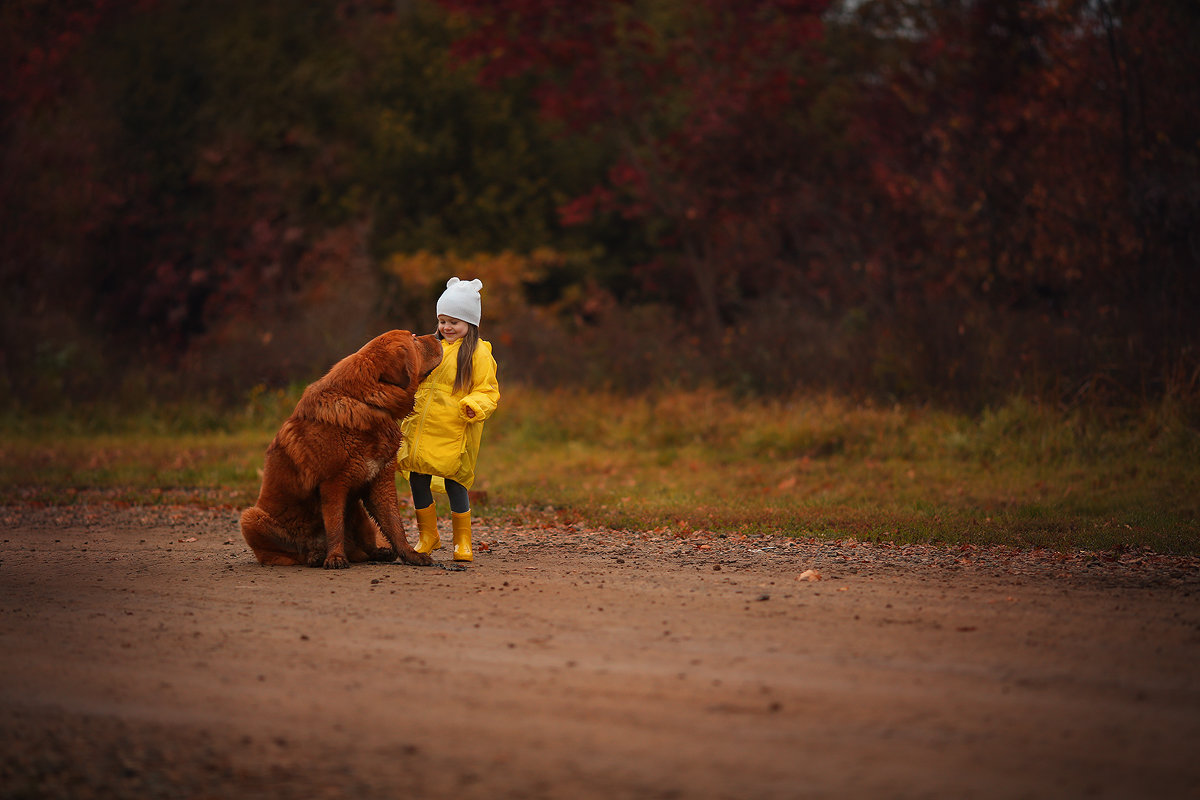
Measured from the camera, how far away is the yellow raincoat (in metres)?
7.34

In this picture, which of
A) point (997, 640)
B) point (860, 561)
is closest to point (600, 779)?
point (997, 640)

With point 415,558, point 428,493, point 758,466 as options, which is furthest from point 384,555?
point 758,466

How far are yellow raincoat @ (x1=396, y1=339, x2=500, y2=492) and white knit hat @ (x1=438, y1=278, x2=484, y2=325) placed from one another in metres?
0.19

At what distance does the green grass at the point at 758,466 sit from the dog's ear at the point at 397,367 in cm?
269

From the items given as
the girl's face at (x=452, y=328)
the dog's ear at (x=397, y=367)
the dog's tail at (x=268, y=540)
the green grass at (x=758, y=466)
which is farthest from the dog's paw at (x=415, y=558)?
the green grass at (x=758, y=466)

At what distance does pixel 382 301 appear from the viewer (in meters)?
21.1

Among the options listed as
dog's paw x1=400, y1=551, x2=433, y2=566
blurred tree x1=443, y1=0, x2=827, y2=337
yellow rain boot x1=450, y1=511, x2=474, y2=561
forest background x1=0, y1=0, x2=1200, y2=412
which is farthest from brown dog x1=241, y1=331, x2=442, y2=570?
blurred tree x1=443, y1=0, x2=827, y2=337

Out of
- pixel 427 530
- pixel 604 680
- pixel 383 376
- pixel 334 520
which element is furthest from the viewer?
pixel 427 530

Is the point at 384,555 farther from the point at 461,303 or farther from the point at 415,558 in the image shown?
the point at 461,303

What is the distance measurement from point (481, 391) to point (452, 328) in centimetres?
47

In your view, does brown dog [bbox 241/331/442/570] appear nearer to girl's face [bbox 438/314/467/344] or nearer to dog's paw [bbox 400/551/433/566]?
dog's paw [bbox 400/551/433/566]

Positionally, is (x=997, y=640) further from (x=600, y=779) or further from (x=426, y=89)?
(x=426, y=89)

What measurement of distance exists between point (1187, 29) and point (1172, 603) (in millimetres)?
11321

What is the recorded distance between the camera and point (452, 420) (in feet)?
24.2
